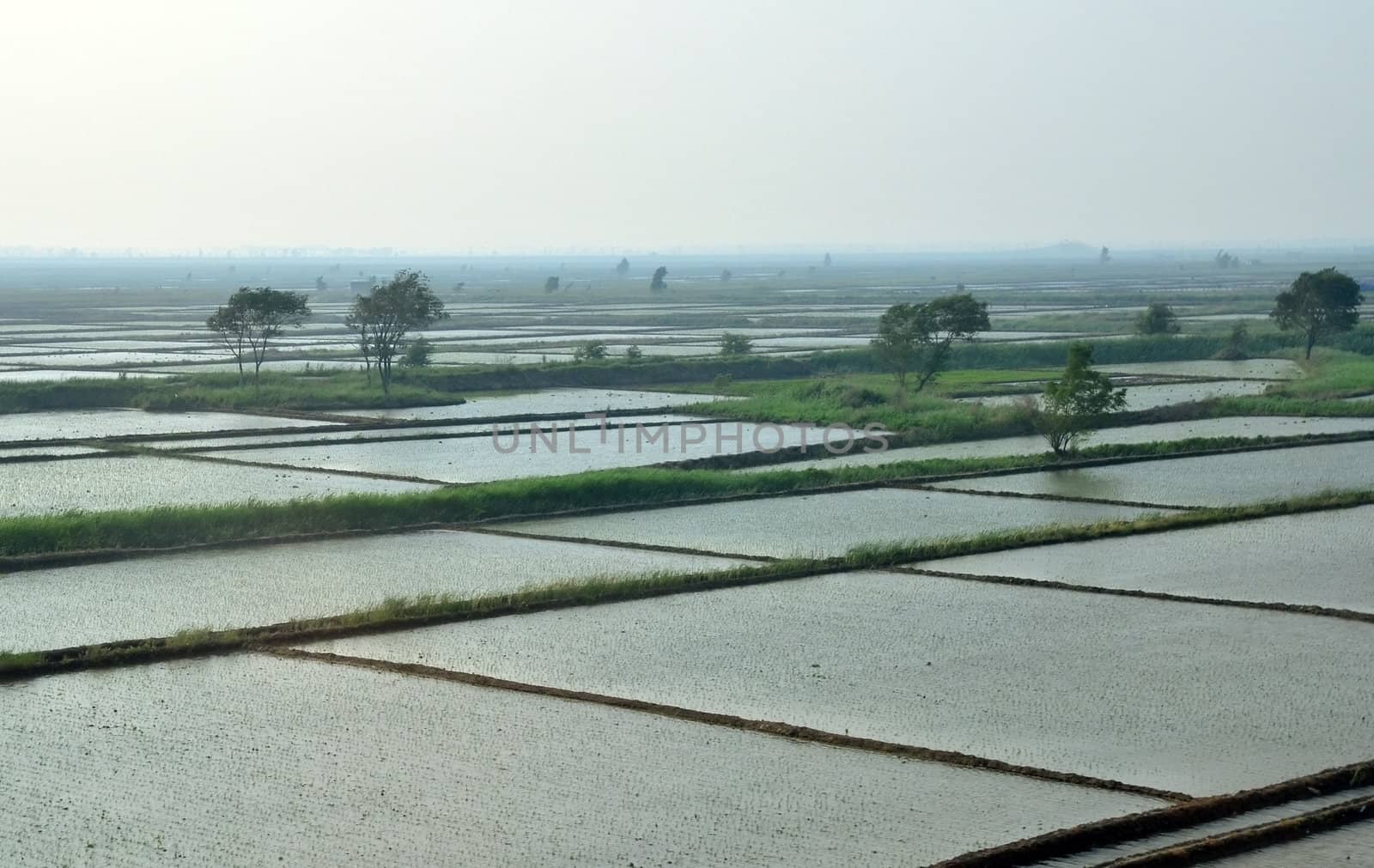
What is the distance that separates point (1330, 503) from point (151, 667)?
10655 millimetres

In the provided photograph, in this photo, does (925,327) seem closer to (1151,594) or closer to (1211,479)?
(1211,479)

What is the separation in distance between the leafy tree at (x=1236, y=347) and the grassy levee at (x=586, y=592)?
17183 millimetres

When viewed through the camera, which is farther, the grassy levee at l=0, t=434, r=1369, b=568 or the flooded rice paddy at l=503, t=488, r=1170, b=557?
the flooded rice paddy at l=503, t=488, r=1170, b=557

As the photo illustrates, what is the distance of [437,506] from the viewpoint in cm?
1398

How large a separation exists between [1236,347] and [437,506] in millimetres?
22559

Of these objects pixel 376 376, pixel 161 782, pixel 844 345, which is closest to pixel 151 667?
pixel 161 782

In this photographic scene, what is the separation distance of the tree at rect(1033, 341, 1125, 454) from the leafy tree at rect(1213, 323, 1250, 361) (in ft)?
46.5

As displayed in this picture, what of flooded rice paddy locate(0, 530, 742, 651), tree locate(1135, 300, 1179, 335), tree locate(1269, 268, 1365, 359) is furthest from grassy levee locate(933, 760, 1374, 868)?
tree locate(1135, 300, 1179, 335)

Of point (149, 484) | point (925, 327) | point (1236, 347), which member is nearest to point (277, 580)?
point (149, 484)

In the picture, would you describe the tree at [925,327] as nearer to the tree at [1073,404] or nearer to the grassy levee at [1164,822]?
the tree at [1073,404]

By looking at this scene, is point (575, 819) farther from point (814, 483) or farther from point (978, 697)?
point (814, 483)

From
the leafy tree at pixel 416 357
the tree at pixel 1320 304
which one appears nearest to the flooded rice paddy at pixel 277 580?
the leafy tree at pixel 416 357

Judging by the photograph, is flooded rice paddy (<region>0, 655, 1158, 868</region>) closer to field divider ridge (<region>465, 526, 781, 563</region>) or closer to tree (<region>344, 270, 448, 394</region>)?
field divider ridge (<region>465, 526, 781, 563</region>)

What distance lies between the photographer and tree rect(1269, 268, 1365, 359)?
97.9ft
